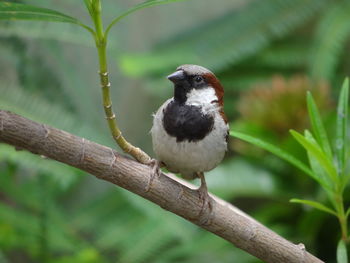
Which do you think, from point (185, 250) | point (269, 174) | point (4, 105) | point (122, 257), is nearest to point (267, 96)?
point (269, 174)

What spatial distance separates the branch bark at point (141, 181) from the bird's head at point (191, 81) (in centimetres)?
22

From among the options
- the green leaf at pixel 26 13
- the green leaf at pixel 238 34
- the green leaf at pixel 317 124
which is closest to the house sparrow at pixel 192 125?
the green leaf at pixel 317 124

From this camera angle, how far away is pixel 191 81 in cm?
114

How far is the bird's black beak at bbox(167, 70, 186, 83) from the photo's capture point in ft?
3.64

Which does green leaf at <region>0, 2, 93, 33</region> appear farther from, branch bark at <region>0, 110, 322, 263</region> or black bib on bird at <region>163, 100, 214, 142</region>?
black bib on bird at <region>163, 100, 214, 142</region>

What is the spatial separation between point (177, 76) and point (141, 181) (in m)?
0.29

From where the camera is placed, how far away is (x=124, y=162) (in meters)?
0.93

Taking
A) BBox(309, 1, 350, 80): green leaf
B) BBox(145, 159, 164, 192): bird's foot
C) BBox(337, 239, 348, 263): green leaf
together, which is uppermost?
BBox(309, 1, 350, 80): green leaf

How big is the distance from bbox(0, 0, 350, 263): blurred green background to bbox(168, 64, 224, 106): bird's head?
0.70 meters

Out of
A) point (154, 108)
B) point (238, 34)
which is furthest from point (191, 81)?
A: point (154, 108)

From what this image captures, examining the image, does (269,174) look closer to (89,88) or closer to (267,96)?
(267,96)

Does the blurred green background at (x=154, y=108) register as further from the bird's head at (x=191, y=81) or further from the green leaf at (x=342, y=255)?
the green leaf at (x=342, y=255)

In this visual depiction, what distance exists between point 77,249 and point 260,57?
4.46 ft

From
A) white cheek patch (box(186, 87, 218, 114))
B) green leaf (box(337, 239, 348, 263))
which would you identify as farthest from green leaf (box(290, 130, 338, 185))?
white cheek patch (box(186, 87, 218, 114))
